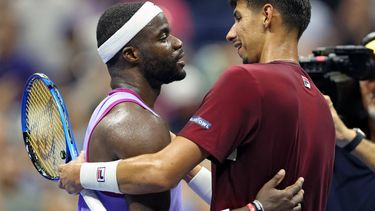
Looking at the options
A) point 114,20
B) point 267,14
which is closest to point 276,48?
point 267,14

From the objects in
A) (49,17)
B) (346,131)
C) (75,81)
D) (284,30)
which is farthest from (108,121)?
(49,17)

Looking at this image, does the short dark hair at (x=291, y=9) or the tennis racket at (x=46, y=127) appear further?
the tennis racket at (x=46, y=127)

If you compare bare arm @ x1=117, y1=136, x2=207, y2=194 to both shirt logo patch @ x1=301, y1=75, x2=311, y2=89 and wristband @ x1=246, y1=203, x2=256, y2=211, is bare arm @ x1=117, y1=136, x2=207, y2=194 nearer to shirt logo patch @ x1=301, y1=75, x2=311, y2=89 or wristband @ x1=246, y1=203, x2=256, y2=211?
wristband @ x1=246, y1=203, x2=256, y2=211

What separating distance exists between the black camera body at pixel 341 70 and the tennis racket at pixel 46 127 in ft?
5.14

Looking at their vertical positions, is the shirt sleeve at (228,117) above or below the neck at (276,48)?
below

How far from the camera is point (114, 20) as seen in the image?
386 cm

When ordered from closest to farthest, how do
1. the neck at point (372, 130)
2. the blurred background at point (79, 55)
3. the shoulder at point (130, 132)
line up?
the shoulder at point (130, 132)
the neck at point (372, 130)
the blurred background at point (79, 55)

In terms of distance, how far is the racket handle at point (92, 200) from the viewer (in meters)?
3.59

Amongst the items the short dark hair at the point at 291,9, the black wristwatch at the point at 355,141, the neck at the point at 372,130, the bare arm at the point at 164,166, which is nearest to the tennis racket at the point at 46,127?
the bare arm at the point at 164,166

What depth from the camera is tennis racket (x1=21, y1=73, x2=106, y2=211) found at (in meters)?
3.97

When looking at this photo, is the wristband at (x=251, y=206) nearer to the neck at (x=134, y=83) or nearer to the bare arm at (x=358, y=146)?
the neck at (x=134, y=83)

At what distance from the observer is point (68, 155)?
12.9 feet

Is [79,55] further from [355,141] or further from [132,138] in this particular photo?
[132,138]

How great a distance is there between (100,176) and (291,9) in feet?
3.71
